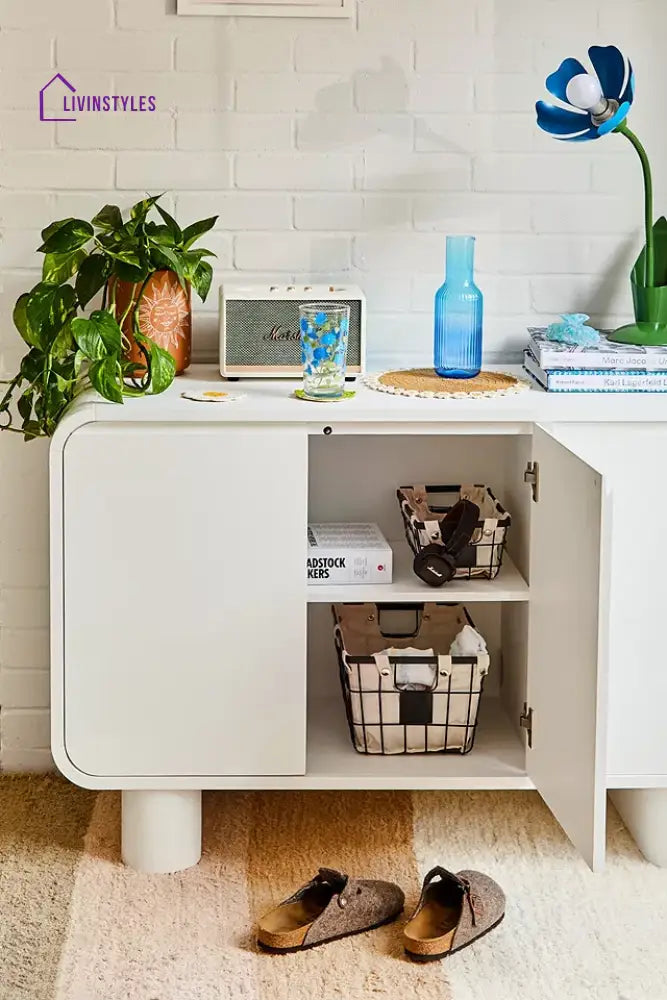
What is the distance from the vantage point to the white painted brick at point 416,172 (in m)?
2.50

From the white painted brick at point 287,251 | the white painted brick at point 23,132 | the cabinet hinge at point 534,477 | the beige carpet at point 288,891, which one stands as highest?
the white painted brick at point 23,132

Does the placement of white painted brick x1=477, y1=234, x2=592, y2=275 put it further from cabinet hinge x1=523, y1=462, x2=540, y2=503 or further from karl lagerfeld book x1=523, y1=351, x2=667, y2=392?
cabinet hinge x1=523, y1=462, x2=540, y2=503

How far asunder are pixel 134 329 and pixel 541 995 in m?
1.25

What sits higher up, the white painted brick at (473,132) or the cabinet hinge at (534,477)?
the white painted brick at (473,132)

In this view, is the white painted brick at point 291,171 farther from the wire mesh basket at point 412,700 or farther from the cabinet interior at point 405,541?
the wire mesh basket at point 412,700

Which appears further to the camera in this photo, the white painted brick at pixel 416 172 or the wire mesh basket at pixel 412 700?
the white painted brick at pixel 416 172

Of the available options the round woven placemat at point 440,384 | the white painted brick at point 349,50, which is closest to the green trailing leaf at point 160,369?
the round woven placemat at point 440,384

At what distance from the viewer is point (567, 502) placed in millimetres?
1986

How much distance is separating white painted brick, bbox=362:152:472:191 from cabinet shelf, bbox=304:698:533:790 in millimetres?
1056

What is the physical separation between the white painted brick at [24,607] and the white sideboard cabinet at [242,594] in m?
0.48

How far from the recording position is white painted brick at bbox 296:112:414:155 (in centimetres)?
248

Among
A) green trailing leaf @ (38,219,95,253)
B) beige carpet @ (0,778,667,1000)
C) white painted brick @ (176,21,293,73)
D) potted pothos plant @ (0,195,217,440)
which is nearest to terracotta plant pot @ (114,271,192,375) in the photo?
potted pothos plant @ (0,195,217,440)

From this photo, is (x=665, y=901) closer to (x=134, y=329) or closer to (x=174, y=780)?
(x=174, y=780)

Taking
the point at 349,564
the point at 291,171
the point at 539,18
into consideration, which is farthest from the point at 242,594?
the point at 539,18
